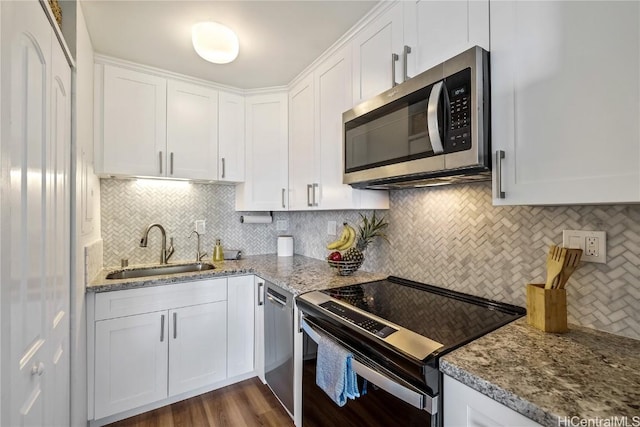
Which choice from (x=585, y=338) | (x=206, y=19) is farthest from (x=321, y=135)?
(x=585, y=338)

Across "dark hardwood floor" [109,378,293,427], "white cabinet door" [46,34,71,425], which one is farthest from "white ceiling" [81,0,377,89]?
"dark hardwood floor" [109,378,293,427]

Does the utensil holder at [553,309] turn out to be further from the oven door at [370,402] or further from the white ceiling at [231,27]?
the white ceiling at [231,27]

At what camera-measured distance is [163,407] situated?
6.42ft

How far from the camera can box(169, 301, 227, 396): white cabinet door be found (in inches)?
76.7

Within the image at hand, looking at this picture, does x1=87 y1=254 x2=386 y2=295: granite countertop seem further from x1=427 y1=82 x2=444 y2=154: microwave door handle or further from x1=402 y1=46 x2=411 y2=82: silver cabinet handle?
x1=402 y1=46 x2=411 y2=82: silver cabinet handle

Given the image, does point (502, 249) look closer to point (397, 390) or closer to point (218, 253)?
point (397, 390)

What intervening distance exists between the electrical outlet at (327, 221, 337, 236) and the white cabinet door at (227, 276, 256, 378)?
723 mm

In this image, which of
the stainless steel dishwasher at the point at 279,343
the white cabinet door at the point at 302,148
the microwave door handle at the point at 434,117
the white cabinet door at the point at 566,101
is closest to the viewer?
the white cabinet door at the point at 566,101

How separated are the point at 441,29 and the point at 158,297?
2.12m

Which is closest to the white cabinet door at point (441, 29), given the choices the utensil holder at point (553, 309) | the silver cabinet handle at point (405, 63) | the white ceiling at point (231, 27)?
the silver cabinet handle at point (405, 63)

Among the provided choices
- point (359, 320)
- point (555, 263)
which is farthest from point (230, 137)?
point (555, 263)

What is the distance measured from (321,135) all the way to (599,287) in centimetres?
160

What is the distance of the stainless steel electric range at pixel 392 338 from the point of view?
90 cm

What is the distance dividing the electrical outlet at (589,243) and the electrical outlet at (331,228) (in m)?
1.52
